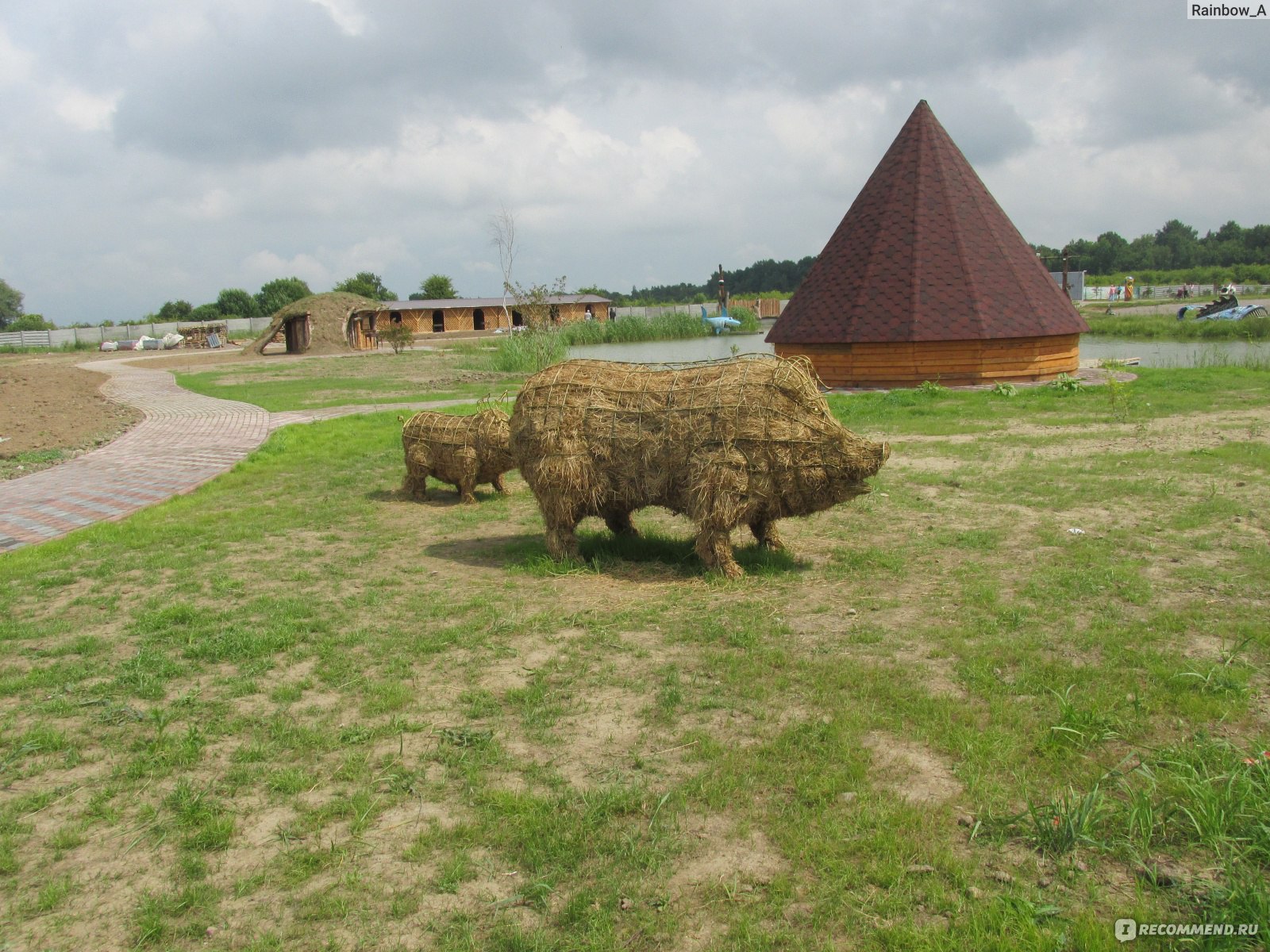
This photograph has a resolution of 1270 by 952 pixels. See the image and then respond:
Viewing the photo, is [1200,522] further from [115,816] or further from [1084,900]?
[115,816]

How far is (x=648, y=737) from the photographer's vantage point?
4445 millimetres

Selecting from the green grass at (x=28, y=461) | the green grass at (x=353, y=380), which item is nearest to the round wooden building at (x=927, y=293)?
the green grass at (x=353, y=380)

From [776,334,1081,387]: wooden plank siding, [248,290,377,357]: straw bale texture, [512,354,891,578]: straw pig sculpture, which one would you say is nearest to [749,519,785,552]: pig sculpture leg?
[512,354,891,578]: straw pig sculpture

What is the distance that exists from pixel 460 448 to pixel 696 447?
408cm

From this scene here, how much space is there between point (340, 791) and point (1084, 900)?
3115mm

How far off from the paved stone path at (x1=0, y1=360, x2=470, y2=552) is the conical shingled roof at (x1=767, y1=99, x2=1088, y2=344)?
8.64 meters

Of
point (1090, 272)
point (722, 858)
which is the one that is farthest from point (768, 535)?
point (1090, 272)

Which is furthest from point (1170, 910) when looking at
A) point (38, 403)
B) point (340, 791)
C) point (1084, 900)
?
point (38, 403)

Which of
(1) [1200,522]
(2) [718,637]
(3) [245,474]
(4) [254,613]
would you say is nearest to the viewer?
(2) [718,637]

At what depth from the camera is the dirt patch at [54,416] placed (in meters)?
14.8

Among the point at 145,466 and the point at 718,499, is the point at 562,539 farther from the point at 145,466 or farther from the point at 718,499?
the point at 145,466

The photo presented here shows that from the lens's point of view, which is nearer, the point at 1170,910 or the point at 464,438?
the point at 1170,910

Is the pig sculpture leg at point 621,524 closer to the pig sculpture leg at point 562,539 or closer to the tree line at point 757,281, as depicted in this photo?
the pig sculpture leg at point 562,539

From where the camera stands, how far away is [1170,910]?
9.92 feet
